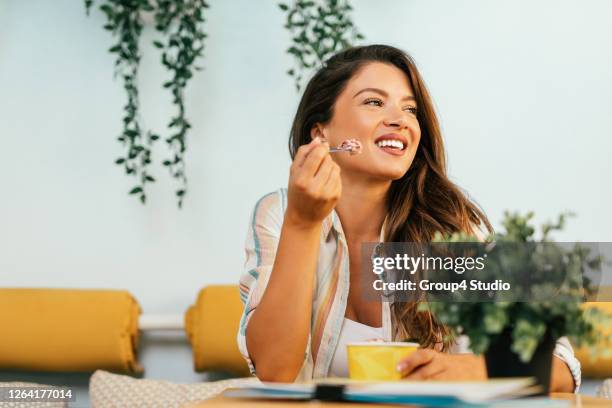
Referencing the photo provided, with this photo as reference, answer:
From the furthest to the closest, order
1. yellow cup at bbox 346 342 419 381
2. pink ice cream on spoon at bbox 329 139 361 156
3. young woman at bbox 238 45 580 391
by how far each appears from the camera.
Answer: pink ice cream on spoon at bbox 329 139 361 156
young woman at bbox 238 45 580 391
yellow cup at bbox 346 342 419 381

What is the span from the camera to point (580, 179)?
2041 millimetres

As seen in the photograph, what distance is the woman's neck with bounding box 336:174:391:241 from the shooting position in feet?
4.55

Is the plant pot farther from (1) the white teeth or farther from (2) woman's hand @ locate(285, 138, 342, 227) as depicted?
(1) the white teeth

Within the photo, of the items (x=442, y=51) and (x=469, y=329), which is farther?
(x=442, y=51)

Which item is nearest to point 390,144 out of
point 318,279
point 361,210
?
point 361,210

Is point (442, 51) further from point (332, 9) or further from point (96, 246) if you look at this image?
point (96, 246)

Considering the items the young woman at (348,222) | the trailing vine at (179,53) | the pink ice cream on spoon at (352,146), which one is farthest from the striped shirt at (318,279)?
the trailing vine at (179,53)

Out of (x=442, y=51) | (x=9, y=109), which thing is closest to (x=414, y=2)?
(x=442, y=51)

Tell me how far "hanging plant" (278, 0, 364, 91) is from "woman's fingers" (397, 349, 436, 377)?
1285 mm

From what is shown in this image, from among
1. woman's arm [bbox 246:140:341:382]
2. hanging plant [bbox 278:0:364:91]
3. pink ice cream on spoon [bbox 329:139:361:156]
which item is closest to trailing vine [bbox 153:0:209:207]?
hanging plant [bbox 278:0:364:91]

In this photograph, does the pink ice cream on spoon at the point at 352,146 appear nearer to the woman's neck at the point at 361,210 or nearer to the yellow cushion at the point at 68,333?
the woman's neck at the point at 361,210

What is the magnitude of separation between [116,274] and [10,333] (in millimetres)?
291

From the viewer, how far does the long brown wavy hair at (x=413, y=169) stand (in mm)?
1346

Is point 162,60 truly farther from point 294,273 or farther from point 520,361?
point 520,361
